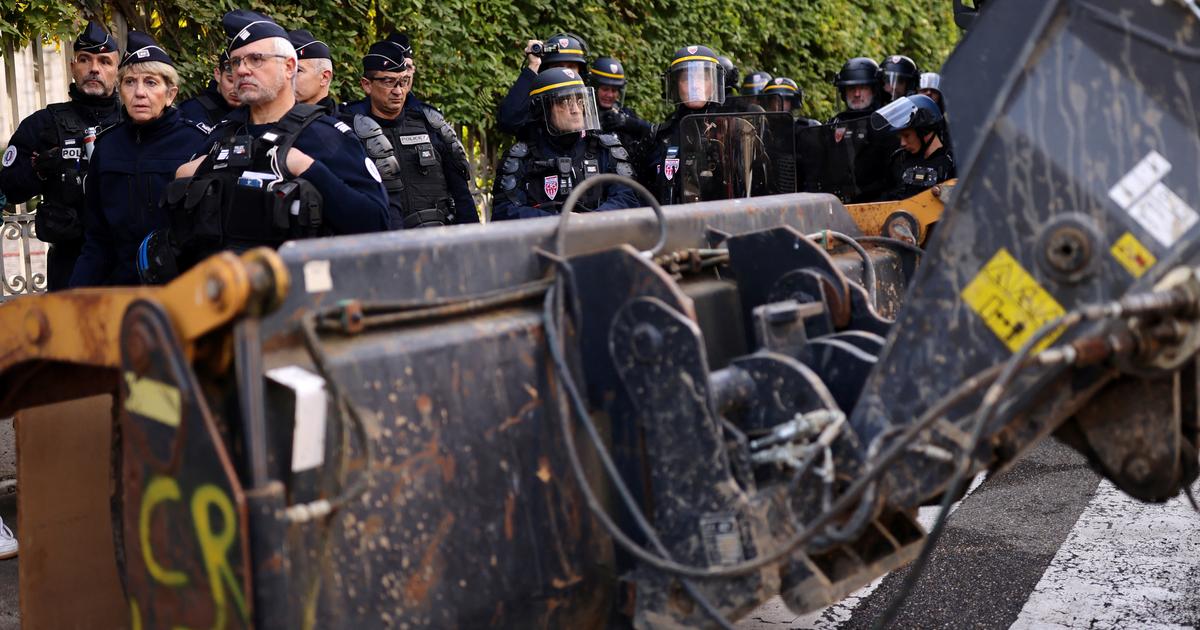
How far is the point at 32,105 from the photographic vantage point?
25.0 feet

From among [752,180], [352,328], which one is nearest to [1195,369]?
[352,328]

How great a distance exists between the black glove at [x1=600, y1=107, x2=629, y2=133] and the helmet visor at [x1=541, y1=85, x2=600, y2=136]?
2036mm

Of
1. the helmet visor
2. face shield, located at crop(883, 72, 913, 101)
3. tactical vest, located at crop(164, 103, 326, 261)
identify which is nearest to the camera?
tactical vest, located at crop(164, 103, 326, 261)

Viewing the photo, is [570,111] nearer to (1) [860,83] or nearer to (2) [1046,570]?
(2) [1046,570]

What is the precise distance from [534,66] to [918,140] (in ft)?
8.49

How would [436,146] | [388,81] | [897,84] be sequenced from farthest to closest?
1. [897,84]
2. [436,146]
3. [388,81]

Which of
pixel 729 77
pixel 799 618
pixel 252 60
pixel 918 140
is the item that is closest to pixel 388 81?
pixel 252 60

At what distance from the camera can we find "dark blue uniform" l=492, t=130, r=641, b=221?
7.02 m

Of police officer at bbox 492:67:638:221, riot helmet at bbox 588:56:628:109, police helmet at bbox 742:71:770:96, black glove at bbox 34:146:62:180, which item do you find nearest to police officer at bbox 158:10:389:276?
black glove at bbox 34:146:62:180

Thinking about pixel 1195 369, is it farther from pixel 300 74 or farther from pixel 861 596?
pixel 300 74

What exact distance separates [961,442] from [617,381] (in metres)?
0.76

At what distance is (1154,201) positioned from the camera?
2.40m

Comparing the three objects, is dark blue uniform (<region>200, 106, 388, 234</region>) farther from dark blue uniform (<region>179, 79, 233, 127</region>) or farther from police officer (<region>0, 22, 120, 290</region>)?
police officer (<region>0, 22, 120, 290</region>)

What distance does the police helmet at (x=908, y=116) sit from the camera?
7.93m
